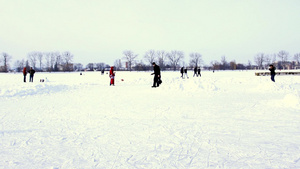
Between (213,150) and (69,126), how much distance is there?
3273mm

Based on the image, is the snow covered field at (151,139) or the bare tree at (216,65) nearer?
the snow covered field at (151,139)

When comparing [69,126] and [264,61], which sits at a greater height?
[264,61]

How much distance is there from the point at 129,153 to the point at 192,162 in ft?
3.23

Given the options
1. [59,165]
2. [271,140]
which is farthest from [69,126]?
[271,140]

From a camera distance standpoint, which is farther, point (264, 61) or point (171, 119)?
point (264, 61)

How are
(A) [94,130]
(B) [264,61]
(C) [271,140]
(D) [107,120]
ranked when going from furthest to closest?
1. (B) [264,61]
2. (D) [107,120]
3. (A) [94,130]
4. (C) [271,140]

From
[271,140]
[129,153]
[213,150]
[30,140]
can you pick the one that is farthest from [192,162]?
[30,140]

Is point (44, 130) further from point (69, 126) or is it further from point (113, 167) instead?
point (113, 167)

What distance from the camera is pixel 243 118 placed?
5.59 m

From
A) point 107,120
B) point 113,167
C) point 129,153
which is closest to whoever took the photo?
point 113,167

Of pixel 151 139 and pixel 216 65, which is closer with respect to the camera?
pixel 151 139

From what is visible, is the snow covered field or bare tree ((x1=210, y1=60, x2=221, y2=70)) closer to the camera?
the snow covered field

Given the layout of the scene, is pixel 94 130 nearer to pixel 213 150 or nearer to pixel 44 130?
pixel 44 130

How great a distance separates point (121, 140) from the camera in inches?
154
